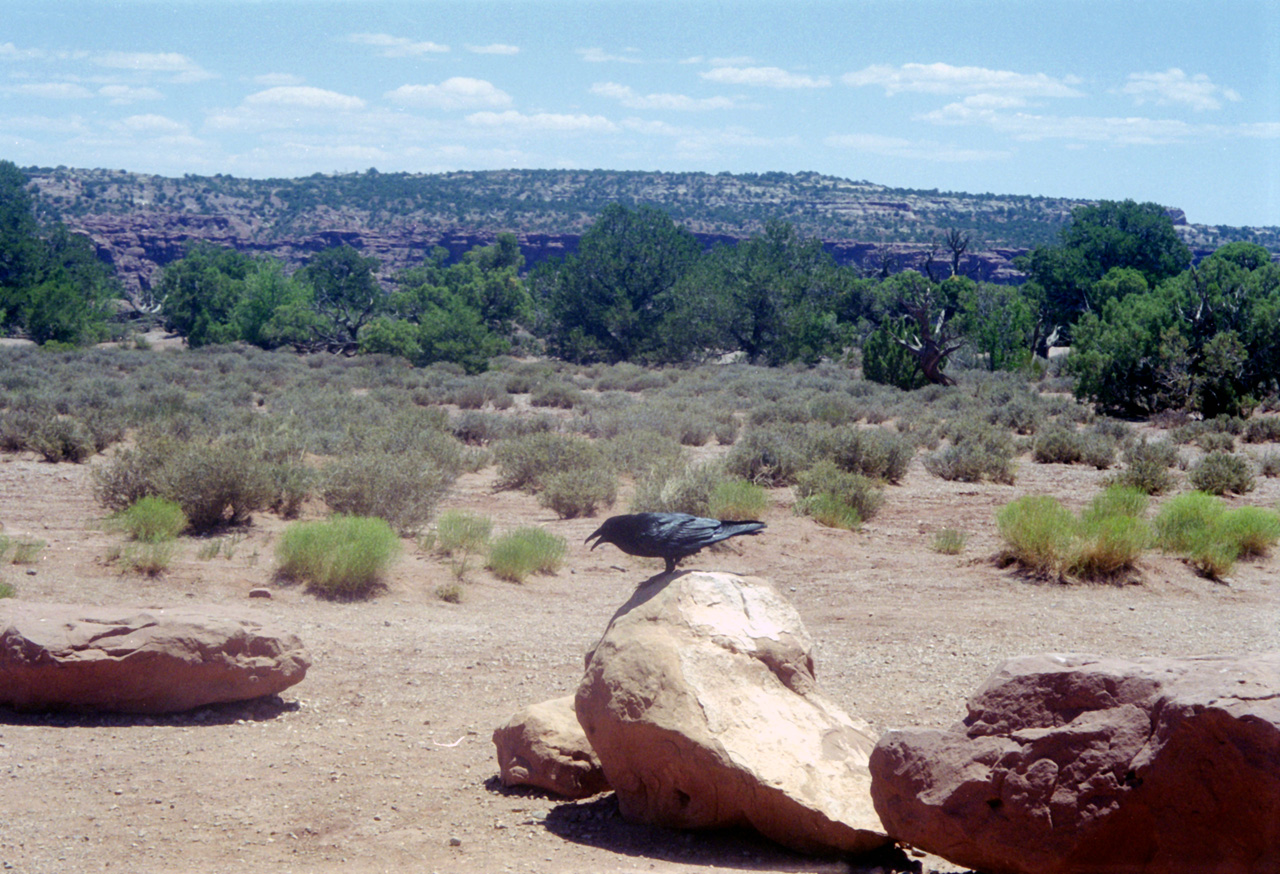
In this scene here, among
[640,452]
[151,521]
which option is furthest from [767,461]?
[151,521]

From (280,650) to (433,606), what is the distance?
2.67 metres

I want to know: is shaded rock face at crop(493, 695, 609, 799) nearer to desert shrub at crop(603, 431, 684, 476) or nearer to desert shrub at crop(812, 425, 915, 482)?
desert shrub at crop(603, 431, 684, 476)

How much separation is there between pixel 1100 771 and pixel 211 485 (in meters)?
8.94

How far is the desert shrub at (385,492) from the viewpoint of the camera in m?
10.6

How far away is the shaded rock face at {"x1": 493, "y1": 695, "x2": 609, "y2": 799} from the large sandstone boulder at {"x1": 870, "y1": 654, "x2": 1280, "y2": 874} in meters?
1.54

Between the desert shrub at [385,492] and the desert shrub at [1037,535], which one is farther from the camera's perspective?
the desert shrub at [385,492]

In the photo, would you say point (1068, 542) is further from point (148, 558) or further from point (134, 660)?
point (148, 558)

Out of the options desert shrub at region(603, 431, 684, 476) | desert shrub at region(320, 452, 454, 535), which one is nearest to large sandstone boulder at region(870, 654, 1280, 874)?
desert shrub at region(320, 452, 454, 535)

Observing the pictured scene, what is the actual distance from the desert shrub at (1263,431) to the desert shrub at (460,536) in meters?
15.7

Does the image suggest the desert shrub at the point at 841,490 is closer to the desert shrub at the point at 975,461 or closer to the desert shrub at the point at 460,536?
the desert shrub at the point at 975,461

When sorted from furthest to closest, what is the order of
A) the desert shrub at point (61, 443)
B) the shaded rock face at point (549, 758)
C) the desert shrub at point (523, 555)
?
the desert shrub at point (61, 443) → the desert shrub at point (523, 555) → the shaded rock face at point (549, 758)

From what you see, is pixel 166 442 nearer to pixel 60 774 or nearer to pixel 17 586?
pixel 17 586

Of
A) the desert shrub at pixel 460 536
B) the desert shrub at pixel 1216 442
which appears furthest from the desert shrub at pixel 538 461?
the desert shrub at pixel 1216 442

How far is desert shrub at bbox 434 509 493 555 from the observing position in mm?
9758
